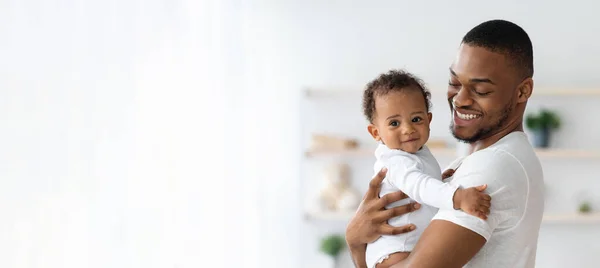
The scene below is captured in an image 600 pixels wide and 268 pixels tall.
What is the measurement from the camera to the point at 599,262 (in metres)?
4.70

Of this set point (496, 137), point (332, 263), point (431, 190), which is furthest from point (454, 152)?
point (431, 190)

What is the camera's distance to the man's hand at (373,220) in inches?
66.6

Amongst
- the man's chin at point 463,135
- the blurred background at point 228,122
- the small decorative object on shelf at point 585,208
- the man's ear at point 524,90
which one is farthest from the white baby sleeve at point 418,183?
the small decorative object on shelf at point 585,208

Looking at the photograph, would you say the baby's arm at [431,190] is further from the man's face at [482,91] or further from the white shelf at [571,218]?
the white shelf at [571,218]

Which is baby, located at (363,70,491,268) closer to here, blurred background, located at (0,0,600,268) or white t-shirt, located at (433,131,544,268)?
white t-shirt, located at (433,131,544,268)

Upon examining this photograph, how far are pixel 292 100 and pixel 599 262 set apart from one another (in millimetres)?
2071

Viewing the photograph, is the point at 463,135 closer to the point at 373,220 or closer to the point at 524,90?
the point at 524,90

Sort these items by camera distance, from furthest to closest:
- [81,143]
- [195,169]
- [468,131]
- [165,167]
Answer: [195,169]
[165,167]
[81,143]
[468,131]

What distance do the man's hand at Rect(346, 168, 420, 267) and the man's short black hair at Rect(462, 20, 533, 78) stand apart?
0.36 meters

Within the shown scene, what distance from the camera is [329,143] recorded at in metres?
4.59

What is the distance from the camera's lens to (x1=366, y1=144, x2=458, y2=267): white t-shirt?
1.61m

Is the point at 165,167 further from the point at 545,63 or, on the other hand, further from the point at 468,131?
the point at 545,63

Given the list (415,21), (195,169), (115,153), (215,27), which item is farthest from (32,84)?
(415,21)

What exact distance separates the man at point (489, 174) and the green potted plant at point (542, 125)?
117 inches
